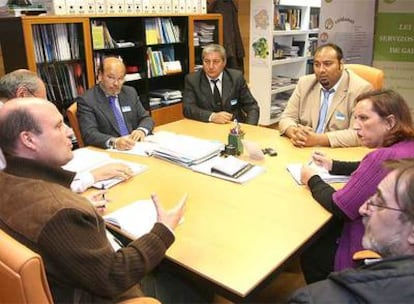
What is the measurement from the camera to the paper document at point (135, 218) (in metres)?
1.45

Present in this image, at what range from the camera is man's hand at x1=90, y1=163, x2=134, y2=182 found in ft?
6.20

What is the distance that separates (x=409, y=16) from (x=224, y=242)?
3472 mm

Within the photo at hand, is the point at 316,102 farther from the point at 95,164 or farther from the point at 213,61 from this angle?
the point at 95,164

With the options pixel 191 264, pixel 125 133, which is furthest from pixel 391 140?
pixel 125 133

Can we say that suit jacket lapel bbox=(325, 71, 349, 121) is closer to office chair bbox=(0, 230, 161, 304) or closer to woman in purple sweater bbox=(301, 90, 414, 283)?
woman in purple sweater bbox=(301, 90, 414, 283)

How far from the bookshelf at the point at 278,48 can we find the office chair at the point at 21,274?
4568 mm

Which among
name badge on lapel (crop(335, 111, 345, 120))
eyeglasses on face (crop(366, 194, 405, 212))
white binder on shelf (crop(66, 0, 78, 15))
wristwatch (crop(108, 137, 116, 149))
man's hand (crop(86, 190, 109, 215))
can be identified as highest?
white binder on shelf (crop(66, 0, 78, 15))

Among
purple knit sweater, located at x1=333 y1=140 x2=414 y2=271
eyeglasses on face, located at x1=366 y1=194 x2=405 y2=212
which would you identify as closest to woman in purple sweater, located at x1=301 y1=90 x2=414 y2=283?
purple knit sweater, located at x1=333 y1=140 x2=414 y2=271

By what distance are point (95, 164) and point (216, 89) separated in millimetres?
1589

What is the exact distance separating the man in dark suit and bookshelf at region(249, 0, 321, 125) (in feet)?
5.97

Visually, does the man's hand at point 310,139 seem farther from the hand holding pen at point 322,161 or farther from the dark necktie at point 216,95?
the dark necktie at point 216,95

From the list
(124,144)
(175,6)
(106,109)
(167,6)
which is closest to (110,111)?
(106,109)

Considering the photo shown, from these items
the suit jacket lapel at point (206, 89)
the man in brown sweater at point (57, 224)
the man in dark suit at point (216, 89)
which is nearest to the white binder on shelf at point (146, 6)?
the man in dark suit at point (216, 89)

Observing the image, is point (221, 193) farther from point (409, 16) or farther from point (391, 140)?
point (409, 16)
